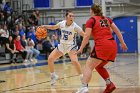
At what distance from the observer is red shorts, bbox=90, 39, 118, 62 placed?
7.10m

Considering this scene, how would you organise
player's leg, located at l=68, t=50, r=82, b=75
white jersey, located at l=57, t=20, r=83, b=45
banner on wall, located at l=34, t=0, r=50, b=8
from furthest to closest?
banner on wall, located at l=34, t=0, r=50, b=8 → white jersey, located at l=57, t=20, r=83, b=45 → player's leg, located at l=68, t=50, r=82, b=75

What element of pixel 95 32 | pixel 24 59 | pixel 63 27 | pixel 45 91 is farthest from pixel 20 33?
pixel 95 32

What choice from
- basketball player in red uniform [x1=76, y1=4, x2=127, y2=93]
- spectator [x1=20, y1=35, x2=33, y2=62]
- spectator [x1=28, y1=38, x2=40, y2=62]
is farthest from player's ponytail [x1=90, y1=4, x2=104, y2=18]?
spectator [x1=28, y1=38, x2=40, y2=62]

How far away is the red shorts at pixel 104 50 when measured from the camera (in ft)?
23.3

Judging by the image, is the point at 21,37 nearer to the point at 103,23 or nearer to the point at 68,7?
the point at 68,7

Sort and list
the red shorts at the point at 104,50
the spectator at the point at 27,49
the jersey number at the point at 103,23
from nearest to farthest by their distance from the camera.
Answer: the red shorts at the point at 104,50 < the jersey number at the point at 103,23 < the spectator at the point at 27,49

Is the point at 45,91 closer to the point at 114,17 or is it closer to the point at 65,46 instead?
the point at 65,46

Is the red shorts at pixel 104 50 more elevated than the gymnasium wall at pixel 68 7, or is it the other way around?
the gymnasium wall at pixel 68 7

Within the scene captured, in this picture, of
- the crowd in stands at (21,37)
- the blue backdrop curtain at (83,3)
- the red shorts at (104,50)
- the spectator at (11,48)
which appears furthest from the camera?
the blue backdrop curtain at (83,3)

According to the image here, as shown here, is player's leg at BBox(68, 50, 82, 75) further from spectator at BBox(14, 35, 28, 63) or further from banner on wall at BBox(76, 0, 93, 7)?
banner on wall at BBox(76, 0, 93, 7)

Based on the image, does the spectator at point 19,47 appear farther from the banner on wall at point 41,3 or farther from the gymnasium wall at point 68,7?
the banner on wall at point 41,3

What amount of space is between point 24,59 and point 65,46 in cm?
954

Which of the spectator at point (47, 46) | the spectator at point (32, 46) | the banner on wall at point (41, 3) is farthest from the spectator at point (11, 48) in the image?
the banner on wall at point (41, 3)

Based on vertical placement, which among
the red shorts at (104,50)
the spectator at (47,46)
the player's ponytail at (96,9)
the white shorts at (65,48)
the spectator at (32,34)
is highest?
the player's ponytail at (96,9)
